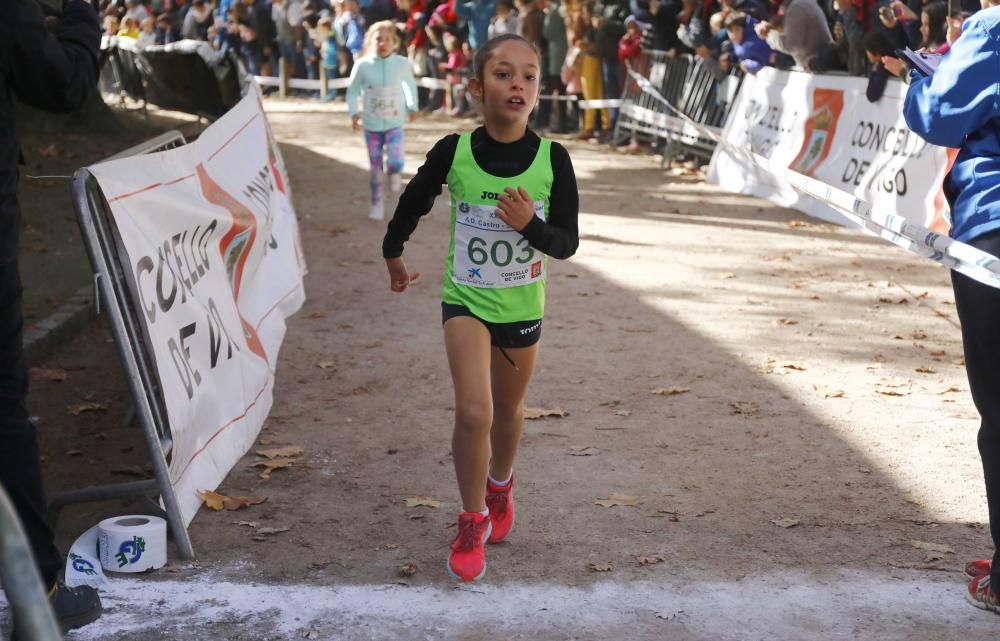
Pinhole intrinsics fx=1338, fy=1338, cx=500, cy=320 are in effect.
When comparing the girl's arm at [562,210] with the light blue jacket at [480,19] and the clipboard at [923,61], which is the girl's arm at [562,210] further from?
the light blue jacket at [480,19]

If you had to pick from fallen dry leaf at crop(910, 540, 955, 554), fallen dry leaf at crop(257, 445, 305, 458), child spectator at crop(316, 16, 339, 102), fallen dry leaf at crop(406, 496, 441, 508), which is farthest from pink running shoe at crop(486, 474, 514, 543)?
child spectator at crop(316, 16, 339, 102)

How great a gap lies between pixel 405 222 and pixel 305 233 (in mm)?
7973

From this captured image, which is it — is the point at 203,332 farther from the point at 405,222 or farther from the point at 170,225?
the point at 405,222

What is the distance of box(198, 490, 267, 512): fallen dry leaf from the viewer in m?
5.48

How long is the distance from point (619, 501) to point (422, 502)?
2.71 ft

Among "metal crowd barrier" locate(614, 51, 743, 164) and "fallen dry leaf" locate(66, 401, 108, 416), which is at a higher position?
"metal crowd barrier" locate(614, 51, 743, 164)

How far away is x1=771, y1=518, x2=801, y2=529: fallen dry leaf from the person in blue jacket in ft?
2.94

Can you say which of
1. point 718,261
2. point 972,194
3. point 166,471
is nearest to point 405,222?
point 166,471

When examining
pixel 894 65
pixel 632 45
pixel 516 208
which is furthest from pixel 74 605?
pixel 632 45

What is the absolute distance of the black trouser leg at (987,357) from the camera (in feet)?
14.0

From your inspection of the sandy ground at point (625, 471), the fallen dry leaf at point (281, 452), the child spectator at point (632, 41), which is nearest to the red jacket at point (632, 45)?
the child spectator at point (632, 41)

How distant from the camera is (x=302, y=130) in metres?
23.5

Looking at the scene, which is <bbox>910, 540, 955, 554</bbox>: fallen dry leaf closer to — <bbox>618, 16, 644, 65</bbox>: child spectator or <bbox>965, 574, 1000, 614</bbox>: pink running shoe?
<bbox>965, 574, 1000, 614</bbox>: pink running shoe

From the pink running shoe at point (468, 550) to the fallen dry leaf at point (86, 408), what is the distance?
3.15m
